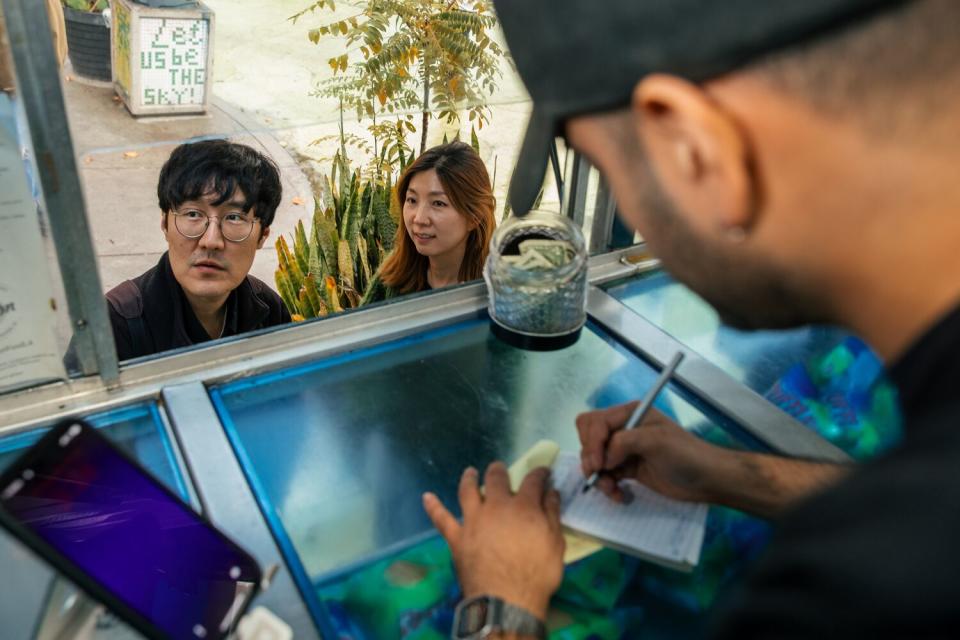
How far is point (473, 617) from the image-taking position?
822 mm

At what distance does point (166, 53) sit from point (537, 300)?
3284mm

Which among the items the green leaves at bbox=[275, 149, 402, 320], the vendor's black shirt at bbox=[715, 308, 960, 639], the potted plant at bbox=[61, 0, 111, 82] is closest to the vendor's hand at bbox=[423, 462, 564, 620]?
the vendor's black shirt at bbox=[715, 308, 960, 639]

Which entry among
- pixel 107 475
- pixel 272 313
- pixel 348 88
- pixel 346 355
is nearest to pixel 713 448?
pixel 346 355

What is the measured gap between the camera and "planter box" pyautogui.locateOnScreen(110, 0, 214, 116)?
3.75 m

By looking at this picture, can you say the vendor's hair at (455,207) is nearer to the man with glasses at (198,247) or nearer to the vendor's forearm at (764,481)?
the man with glasses at (198,247)

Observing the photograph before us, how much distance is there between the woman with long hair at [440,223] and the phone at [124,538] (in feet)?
5.08

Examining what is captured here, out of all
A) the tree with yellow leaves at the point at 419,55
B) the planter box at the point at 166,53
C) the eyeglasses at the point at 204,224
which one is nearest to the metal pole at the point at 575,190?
the eyeglasses at the point at 204,224

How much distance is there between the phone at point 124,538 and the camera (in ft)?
2.31

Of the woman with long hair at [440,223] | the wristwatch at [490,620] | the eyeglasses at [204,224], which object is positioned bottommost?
the woman with long hair at [440,223]

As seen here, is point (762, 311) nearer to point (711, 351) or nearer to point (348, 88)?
point (711, 351)

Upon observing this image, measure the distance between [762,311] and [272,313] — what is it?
1.79 meters

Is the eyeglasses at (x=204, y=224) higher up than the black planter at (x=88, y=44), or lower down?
higher up

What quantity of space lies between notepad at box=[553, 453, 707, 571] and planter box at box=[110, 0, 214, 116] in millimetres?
3437

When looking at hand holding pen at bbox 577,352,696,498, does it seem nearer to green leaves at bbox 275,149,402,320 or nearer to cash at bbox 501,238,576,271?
cash at bbox 501,238,576,271
